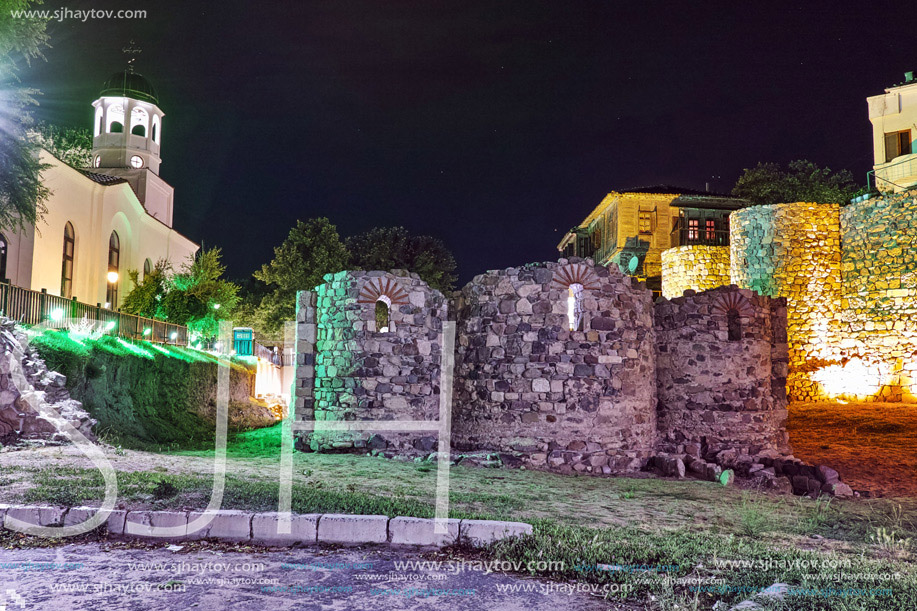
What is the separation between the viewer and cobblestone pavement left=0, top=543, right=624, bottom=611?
409 cm

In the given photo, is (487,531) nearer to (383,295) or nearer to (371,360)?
(371,360)

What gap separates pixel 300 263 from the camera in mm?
34500

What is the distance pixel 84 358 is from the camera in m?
12.2

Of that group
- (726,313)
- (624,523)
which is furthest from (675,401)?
(624,523)

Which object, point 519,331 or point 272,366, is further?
point 272,366

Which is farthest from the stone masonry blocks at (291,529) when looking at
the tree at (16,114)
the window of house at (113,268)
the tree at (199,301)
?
the window of house at (113,268)

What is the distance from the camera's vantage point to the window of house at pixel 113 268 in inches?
1170

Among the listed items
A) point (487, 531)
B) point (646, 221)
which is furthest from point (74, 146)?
point (487, 531)

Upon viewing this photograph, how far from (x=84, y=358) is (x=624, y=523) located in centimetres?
988

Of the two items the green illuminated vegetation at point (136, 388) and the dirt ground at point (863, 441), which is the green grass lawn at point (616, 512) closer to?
the dirt ground at point (863, 441)

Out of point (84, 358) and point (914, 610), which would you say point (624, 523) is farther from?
point (84, 358)

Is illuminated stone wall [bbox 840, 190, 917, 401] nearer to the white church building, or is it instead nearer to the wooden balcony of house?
the wooden balcony of house

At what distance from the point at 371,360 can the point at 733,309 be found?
269 inches

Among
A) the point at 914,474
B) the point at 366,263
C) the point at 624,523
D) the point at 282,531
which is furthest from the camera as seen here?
the point at 366,263
